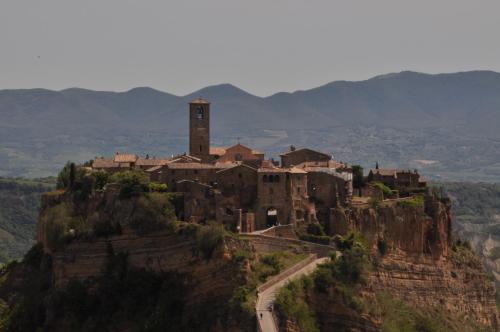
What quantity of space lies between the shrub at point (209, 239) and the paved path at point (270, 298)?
14.1ft

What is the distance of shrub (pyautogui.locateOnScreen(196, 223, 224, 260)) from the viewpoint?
6644 cm

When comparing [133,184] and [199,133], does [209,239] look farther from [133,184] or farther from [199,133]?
[199,133]

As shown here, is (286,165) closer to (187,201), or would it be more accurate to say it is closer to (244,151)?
(244,151)

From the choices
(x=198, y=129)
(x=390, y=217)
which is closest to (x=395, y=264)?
(x=390, y=217)

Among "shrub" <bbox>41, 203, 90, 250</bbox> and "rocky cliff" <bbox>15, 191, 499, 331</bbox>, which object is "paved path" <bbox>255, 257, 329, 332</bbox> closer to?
"rocky cliff" <bbox>15, 191, 499, 331</bbox>

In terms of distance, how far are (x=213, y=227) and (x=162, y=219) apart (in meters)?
4.12

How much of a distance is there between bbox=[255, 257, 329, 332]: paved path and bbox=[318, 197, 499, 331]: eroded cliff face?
1.96 m

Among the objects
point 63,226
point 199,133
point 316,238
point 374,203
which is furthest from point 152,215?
point 199,133

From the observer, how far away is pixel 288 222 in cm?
7100

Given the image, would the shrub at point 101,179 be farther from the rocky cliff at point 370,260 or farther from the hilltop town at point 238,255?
the rocky cliff at point 370,260

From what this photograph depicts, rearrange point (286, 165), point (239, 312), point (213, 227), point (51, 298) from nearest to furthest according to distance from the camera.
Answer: point (239, 312) → point (213, 227) → point (51, 298) → point (286, 165)

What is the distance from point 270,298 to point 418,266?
16.1m

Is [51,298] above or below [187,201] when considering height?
below

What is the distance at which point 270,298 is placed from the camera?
63250mm
